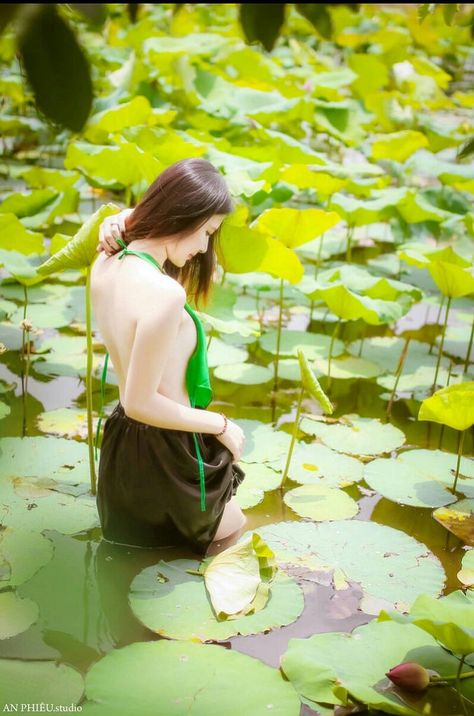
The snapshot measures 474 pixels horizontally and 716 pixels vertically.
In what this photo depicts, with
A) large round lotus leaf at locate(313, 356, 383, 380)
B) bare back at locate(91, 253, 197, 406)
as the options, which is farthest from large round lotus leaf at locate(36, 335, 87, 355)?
bare back at locate(91, 253, 197, 406)

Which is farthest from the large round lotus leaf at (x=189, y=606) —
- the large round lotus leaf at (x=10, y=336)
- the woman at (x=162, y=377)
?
the large round lotus leaf at (x=10, y=336)

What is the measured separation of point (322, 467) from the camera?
211 centimetres

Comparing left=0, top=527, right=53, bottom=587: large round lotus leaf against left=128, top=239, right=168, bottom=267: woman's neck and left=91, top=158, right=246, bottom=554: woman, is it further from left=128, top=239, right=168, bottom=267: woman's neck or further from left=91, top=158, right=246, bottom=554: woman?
left=128, top=239, right=168, bottom=267: woman's neck

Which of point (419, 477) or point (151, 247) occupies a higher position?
point (151, 247)

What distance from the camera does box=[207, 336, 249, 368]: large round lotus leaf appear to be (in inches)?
103

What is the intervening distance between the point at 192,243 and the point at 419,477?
910 mm

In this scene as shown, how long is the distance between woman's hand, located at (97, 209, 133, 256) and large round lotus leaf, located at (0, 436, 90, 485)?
60 cm

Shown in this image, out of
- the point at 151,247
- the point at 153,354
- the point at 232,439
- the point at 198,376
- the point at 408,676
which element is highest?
the point at 151,247

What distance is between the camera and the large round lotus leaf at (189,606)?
1.46 meters

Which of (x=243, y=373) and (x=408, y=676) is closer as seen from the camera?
(x=408, y=676)

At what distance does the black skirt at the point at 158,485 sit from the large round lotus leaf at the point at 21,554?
0.45ft

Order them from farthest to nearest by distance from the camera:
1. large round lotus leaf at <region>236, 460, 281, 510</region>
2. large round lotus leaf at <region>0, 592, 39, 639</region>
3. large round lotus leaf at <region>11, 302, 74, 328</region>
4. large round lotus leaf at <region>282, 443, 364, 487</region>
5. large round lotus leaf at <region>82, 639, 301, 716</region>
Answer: large round lotus leaf at <region>11, 302, 74, 328</region> → large round lotus leaf at <region>282, 443, 364, 487</region> → large round lotus leaf at <region>236, 460, 281, 510</region> → large round lotus leaf at <region>0, 592, 39, 639</region> → large round lotus leaf at <region>82, 639, 301, 716</region>

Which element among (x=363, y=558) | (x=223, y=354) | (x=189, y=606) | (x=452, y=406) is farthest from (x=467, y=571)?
(x=223, y=354)

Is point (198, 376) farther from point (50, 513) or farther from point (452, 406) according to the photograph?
point (452, 406)
